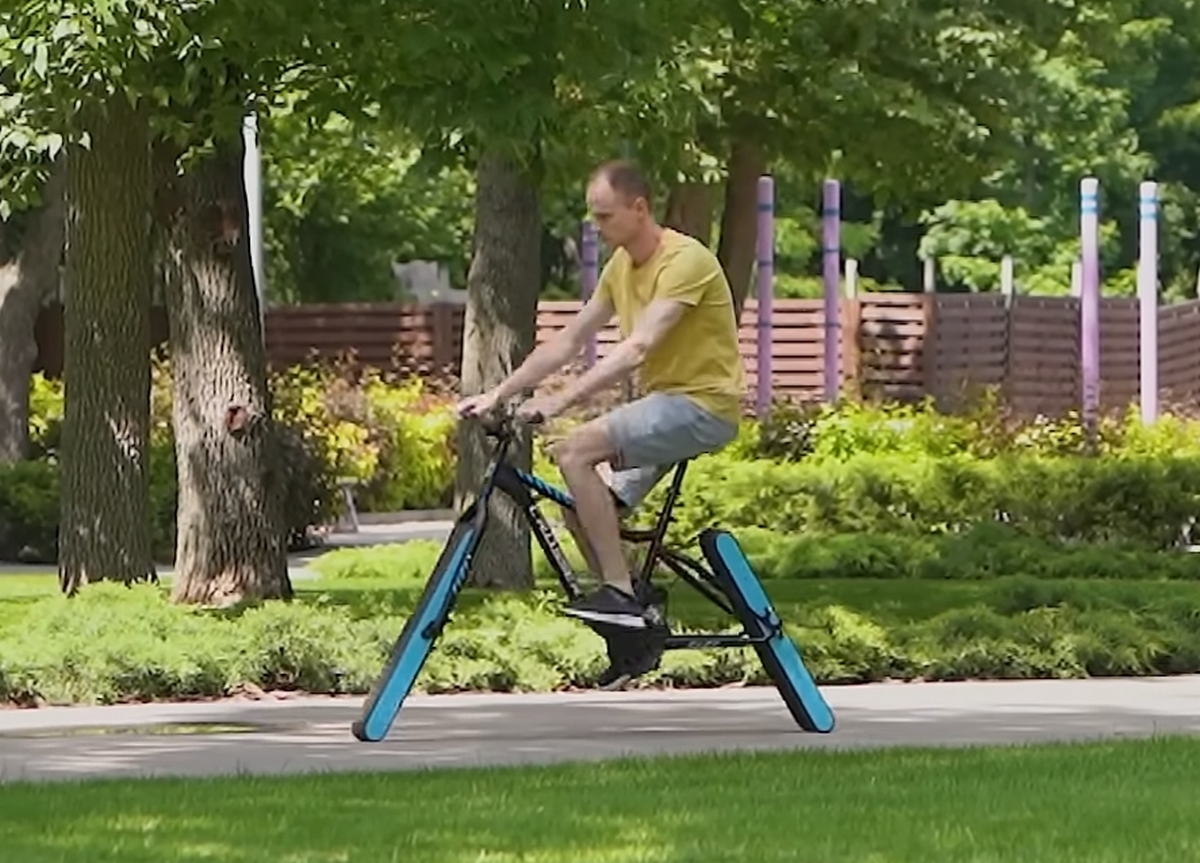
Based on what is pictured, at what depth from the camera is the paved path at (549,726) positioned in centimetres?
1050

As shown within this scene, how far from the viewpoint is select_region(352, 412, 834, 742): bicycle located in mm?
10594

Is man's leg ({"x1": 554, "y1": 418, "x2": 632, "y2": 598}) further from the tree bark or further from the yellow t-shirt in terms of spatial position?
the tree bark

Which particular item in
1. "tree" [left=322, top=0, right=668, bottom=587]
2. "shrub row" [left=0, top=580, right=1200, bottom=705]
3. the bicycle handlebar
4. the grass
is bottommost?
"shrub row" [left=0, top=580, right=1200, bottom=705]

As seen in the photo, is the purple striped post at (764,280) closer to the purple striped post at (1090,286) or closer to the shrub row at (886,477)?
the shrub row at (886,477)

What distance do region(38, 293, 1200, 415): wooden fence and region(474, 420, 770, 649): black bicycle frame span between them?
25464 millimetres

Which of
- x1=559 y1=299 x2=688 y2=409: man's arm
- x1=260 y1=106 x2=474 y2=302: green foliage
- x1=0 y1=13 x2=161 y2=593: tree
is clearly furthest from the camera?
x1=260 y1=106 x2=474 y2=302: green foliage

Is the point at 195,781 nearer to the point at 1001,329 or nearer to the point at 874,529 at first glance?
the point at 874,529

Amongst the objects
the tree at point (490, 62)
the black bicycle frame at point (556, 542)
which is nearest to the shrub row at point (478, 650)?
the tree at point (490, 62)

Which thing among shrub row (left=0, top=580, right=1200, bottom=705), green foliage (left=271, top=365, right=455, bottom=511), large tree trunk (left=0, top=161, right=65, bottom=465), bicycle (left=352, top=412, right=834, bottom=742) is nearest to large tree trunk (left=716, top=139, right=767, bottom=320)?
green foliage (left=271, top=365, right=455, bottom=511)

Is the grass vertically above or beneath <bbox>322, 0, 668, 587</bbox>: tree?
beneath

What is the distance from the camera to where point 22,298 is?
102 ft

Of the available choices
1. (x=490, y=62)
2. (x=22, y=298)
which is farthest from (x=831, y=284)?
(x=490, y=62)

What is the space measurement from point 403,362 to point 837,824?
106ft

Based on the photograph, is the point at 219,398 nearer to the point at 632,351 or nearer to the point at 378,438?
the point at 632,351
